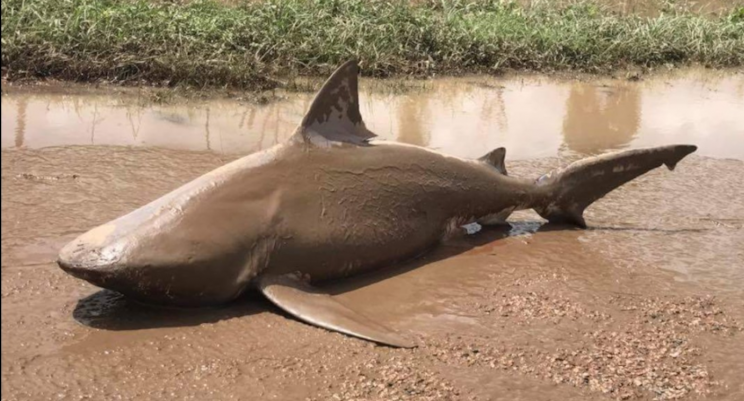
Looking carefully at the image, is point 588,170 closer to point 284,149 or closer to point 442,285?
point 442,285

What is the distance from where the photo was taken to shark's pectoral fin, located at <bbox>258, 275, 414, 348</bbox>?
4.40 meters

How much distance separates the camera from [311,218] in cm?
493

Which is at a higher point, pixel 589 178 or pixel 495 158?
pixel 495 158

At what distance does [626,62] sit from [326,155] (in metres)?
9.57

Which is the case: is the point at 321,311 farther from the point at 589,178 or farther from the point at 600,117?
the point at 600,117

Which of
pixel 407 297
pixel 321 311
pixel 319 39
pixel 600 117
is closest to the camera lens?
pixel 321 311

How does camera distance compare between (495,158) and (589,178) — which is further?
(589,178)

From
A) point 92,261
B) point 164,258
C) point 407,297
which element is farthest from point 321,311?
point 92,261

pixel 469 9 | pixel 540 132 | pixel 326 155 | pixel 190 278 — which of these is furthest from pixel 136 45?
pixel 469 9

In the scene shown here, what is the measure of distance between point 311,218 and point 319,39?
643 centimetres

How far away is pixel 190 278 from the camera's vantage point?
14.3ft

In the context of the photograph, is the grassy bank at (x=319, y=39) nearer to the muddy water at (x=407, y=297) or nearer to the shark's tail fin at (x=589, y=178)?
the muddy water at (x=407, y=297)

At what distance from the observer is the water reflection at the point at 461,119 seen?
791cm

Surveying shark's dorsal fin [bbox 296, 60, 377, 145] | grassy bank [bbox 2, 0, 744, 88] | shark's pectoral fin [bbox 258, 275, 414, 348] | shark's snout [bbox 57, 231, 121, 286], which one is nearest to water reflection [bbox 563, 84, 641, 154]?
grassy bank [bbox 2, 0, 744, 88]
